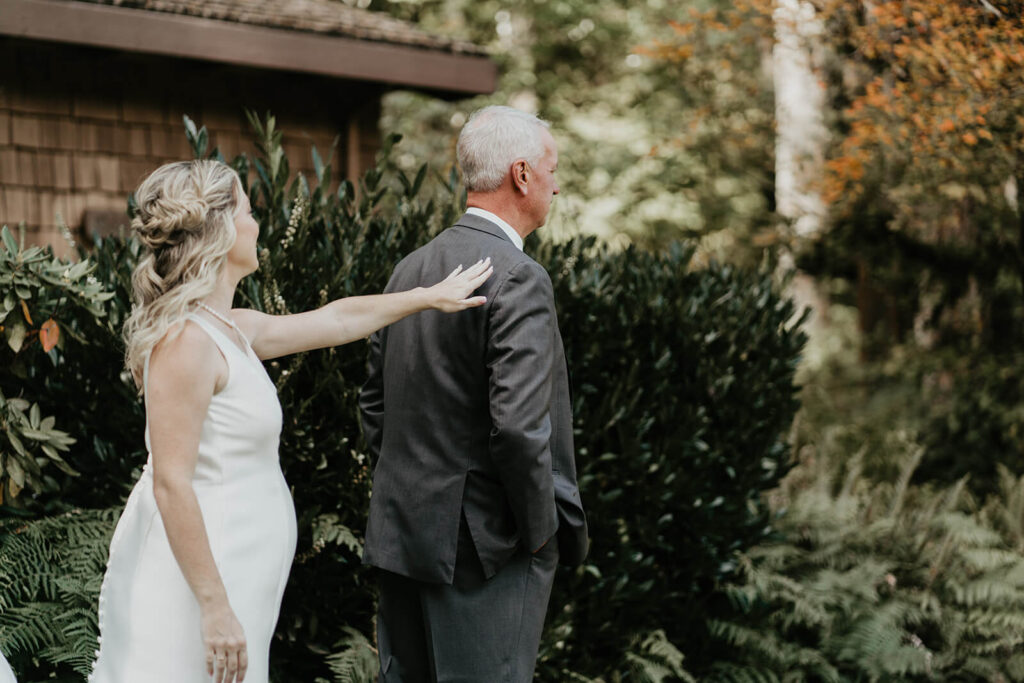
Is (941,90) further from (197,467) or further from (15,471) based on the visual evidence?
(15,471)

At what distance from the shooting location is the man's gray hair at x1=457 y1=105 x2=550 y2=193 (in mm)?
2588

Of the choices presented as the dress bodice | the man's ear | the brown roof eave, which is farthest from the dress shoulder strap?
the brown roof eave

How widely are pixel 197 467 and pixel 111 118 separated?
582cm

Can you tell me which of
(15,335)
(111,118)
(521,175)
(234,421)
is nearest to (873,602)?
(521,175)

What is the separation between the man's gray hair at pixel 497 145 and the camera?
259 cm

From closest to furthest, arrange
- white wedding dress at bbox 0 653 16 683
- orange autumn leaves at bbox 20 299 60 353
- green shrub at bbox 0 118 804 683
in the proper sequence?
white wedding dress at bbox 0 653 16 683 → orange autumn leaves at bbox 20 299 60 353 → green shrub at bbox 0 118 804 683

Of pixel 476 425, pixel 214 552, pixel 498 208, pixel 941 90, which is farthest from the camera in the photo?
pixel 941 90

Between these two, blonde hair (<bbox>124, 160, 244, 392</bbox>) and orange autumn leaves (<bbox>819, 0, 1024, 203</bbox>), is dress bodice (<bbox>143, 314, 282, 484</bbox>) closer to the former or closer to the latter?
blonde hair (<bbox>124, 160, 244, 392</bbox>)

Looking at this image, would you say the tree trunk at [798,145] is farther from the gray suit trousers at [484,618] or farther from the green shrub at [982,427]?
the gray suit trousers at [484,618]

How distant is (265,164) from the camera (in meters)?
3.77

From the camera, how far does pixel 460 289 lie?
241 centimetres

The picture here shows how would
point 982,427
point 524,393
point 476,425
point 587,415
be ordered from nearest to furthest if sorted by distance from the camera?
point 524,393 → point 476,425 → point 587,415 → point 982,427

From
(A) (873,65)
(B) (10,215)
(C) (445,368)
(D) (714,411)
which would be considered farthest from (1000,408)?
(B) (10,215)

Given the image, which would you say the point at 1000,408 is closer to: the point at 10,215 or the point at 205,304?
the point at 205,304
